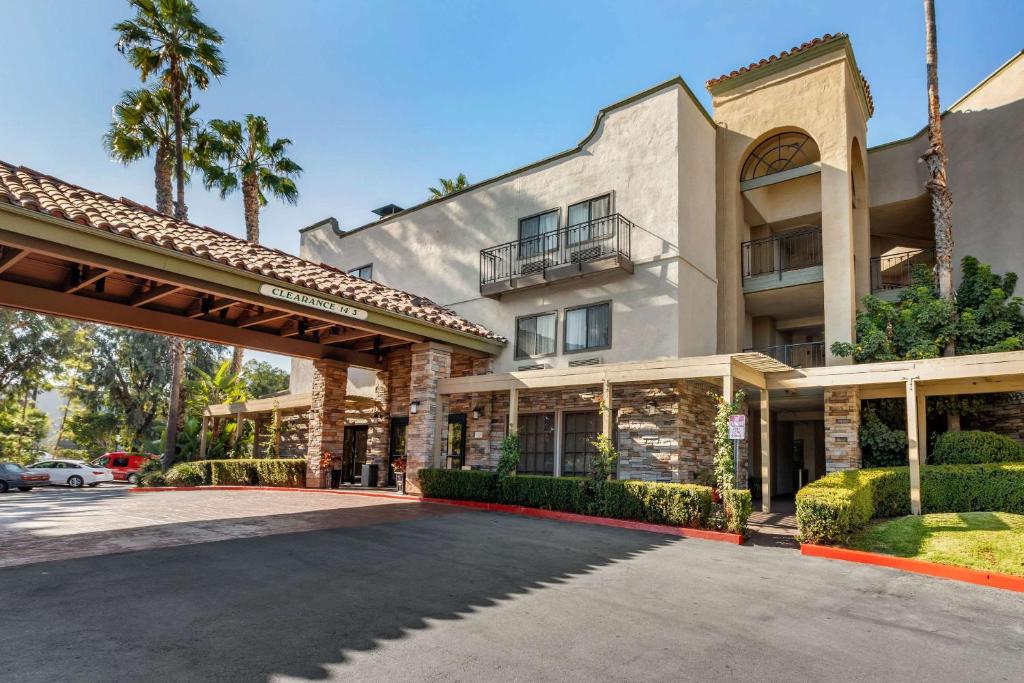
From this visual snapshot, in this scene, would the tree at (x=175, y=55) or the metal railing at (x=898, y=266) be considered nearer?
the metal railing at (x=898, y=266)

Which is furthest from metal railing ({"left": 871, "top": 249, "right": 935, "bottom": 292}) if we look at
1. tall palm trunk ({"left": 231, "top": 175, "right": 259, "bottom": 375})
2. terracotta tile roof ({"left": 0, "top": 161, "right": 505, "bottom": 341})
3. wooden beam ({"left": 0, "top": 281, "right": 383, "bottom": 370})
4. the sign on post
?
tall palm trunk ({"left": 231, "top": 175, "right": 259, "bottom": 375})

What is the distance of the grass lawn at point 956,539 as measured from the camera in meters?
8.03

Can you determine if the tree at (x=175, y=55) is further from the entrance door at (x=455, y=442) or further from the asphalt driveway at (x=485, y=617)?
the asphalt driveway at (x=485, y=617)

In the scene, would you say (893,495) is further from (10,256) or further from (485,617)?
(10,256)

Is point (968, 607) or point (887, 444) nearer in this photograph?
point (968, 607)

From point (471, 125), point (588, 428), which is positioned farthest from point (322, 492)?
point (471, 125)

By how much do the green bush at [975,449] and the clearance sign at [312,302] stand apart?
12760 mm

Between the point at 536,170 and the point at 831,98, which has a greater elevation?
the point at 831,98

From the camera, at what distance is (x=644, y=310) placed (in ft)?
49.3

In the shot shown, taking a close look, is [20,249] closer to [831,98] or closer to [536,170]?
[536,170]

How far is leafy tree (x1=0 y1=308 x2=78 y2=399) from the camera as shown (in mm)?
36094

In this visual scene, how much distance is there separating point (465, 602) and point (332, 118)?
15.3 meters

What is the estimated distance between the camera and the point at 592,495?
40.0ft

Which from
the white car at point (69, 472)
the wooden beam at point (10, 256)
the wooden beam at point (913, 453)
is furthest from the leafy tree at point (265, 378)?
the wooden beam at point (913, 453)
